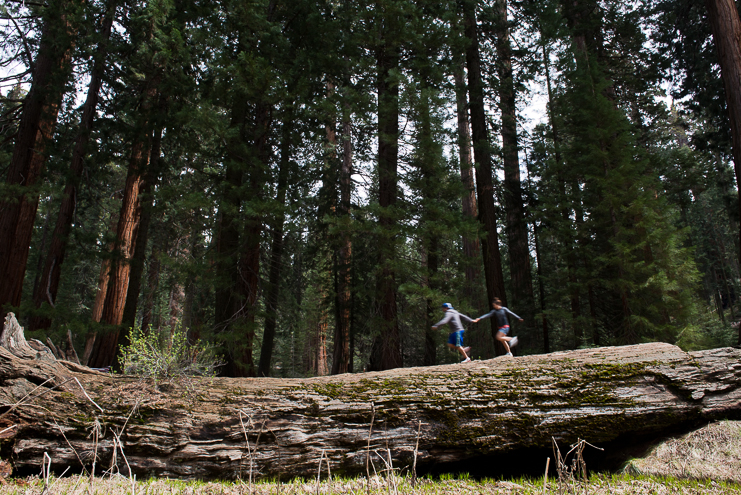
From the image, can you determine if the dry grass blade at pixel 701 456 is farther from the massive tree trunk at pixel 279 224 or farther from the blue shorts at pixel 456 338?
the massive tree trunk at pixel 279 224

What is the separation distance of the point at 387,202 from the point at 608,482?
838 centimetres

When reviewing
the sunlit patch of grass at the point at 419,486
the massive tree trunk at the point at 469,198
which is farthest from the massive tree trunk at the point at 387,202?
the sunlit patch of grass at the point at 419,486

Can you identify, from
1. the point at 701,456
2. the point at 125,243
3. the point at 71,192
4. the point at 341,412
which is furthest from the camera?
the point at 125,243

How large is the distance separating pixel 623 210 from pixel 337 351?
10.5 metres

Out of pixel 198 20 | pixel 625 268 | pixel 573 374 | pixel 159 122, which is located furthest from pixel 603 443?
pixel 198 20

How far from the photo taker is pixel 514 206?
53.5 feet

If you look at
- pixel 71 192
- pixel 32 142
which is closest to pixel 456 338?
pixel 71 192

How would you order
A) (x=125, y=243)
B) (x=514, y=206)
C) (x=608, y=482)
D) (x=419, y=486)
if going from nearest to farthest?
(x=419, y=486) → (x=608, y=482) → (x=125, y=243) → (x=514, y=206)

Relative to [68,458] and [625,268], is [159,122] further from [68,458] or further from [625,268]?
[625,268]

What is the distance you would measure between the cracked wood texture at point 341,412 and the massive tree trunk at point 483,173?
722 cm

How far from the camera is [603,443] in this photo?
16.7 feet

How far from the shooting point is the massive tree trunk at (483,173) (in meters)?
12.8

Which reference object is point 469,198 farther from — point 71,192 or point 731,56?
point 71,192

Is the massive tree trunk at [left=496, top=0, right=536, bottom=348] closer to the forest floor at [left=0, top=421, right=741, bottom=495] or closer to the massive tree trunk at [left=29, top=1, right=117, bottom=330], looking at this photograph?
the forest floor at [left=0, top=421, right=741, bottom=495]
